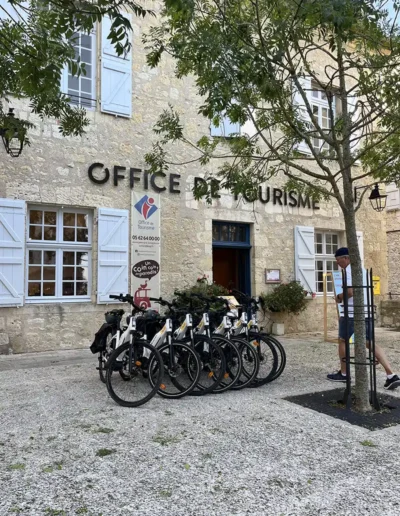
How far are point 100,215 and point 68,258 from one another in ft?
3.09

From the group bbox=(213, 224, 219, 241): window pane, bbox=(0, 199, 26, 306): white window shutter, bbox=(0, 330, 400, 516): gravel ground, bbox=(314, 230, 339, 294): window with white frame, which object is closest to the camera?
bbox=(0, 330, 400, 516): gravel ground

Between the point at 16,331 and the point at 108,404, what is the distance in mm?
3558

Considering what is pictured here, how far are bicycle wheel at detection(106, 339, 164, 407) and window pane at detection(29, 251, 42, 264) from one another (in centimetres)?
389

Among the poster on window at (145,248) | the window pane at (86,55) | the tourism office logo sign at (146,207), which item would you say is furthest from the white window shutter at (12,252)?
the window pane at (86,55)

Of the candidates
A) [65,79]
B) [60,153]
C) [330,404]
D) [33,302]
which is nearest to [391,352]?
[330,404]

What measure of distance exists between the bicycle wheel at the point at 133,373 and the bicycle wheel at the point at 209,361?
491mm

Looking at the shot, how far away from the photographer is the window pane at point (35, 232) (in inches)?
296

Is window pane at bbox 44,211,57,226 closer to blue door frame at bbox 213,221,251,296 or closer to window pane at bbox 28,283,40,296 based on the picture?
window pane at bbox 28,283,40,296

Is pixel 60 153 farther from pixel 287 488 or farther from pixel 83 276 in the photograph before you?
pixel 287 488

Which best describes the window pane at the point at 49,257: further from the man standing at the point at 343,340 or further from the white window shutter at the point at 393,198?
the white window shutter at the point at 393,198

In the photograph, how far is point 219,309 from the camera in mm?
5230

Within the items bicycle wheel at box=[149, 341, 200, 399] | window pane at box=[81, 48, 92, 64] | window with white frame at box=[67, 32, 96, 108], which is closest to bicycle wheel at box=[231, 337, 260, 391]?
bicycle wheel at box=[149, 341, 200, 399]

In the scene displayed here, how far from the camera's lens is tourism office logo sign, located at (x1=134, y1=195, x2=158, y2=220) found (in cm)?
832

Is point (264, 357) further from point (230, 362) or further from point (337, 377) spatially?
point (337, 377)
